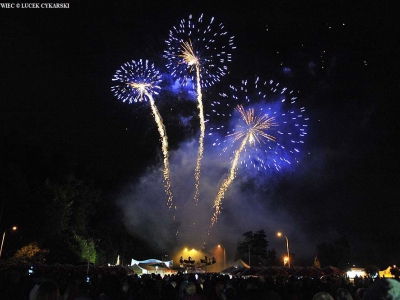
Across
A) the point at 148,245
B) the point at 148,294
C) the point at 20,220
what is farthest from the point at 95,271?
the point at 148,245

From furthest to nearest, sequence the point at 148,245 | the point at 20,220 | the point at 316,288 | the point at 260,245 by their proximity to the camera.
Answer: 1. the point at 260,245
2. the point at 148,245
3. the point at 20,220
4. the point at 316,288

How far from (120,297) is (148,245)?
71092 mm

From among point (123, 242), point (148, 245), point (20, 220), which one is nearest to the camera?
point (20, 220)

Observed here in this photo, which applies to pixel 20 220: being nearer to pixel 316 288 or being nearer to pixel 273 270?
pixel 273 270

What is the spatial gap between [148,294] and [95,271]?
30.8m

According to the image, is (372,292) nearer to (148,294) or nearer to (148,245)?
(148,294)

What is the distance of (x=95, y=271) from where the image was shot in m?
34.6

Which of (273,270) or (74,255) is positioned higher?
(74,255)

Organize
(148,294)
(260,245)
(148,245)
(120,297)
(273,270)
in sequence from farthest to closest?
(260,245), (148,245), (273,270), (120,297), (148,294)

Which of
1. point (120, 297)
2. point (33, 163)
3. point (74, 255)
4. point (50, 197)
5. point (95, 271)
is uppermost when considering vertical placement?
point (33, 163)

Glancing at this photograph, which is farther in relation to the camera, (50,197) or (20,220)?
(50,197)

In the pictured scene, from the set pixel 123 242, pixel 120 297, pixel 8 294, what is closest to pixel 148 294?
pixel 120 297

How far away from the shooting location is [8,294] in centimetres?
832

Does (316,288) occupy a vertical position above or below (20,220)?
below
